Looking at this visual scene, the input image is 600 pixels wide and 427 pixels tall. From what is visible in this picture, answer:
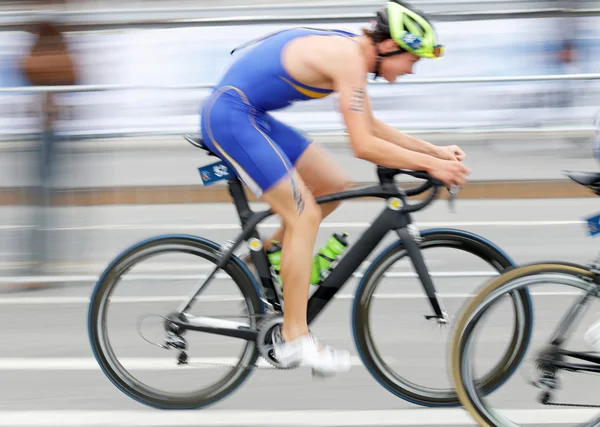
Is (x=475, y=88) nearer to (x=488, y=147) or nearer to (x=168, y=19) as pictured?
(x=488, y=147)

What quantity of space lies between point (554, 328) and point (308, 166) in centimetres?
119

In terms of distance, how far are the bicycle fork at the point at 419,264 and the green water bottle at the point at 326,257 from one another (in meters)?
0.24

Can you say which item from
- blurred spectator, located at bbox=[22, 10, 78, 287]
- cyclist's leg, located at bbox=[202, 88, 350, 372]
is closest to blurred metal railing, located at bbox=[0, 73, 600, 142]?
blurred spectator, located at bbox=[22, 10, 78, 287]

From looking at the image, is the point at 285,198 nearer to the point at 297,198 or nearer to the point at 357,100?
the point at 297,198

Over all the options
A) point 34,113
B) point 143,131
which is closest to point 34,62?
point 34,113

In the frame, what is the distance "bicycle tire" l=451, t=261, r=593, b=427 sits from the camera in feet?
12.5

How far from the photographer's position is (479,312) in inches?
152

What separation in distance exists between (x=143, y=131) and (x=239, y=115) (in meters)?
4.76

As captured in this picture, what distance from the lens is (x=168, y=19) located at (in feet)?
38.5

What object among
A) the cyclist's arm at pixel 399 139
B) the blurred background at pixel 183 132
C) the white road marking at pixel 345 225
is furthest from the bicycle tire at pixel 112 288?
the white road marking at pixel 345 225

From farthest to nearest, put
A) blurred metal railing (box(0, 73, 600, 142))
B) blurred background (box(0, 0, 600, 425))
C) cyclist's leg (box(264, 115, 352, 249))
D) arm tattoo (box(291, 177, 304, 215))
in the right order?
blurred metal railing (box(0, 73, 600, 142)), blurred background (box(0, 0, 600, 425)), cyclist's leg (box(264, 115, 352, 249)), arm tattoo (box(291, 177, 304, 215))

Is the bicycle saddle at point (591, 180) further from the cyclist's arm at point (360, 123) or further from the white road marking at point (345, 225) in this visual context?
the white road marking at point (345, 225)

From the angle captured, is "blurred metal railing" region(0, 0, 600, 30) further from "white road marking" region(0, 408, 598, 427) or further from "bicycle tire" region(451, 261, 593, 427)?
"bicycle tire" region(451, 261, 593, 427)

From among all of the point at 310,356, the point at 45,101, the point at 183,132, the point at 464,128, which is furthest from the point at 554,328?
the point at 464,128
